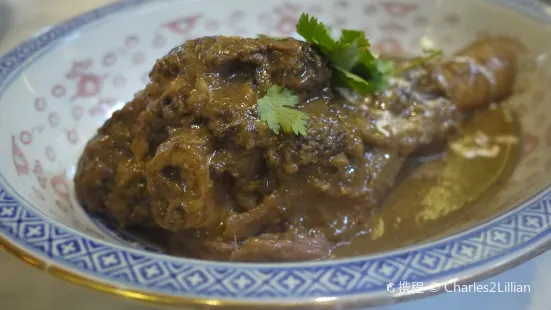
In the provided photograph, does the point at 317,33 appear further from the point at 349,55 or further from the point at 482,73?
the point at 482,73

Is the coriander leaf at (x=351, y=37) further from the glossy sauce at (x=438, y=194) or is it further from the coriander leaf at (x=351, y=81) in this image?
the glossy sauce at (x=438, y=194)

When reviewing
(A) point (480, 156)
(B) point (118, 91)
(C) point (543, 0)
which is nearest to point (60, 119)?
(B) point (118, 91)

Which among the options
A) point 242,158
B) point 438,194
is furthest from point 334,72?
point 438,194

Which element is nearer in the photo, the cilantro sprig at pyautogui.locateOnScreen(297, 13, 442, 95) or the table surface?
the table surface

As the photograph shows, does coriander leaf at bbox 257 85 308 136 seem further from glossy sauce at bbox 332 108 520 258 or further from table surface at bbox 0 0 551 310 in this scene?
table surface at bbox 0 0 551 310

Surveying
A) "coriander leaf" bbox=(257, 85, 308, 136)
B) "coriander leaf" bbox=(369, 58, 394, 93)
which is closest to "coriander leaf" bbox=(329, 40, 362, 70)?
"coriander leaf" bbox=(369, 58, 394, 93)

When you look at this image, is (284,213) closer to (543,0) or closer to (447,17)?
(447,17)

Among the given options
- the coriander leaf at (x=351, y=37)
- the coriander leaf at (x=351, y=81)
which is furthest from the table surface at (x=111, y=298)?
the coriander leaf at (x=351, y=37)
